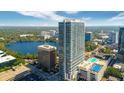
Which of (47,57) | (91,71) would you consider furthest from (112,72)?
(47,57)

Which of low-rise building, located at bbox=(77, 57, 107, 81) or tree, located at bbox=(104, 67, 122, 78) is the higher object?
low-rise building, located at bbox=(77, 57, 107, 81)

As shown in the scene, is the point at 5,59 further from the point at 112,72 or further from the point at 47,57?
the point at 112,72

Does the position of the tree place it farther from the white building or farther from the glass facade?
the white building

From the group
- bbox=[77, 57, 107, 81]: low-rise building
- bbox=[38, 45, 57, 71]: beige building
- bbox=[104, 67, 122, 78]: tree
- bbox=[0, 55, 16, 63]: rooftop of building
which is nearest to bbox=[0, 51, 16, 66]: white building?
bbox=[0, 55, 16, 63]: rooftop of building

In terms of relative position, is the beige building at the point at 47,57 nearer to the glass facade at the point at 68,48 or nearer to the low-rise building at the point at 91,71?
the glass facade at the point at 68,48
